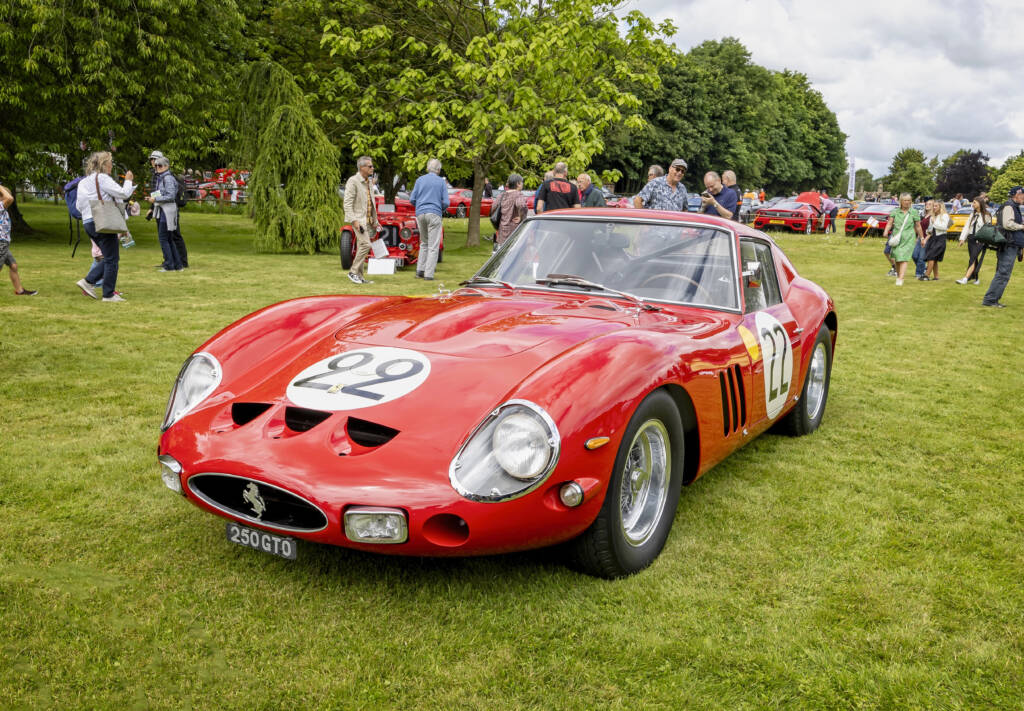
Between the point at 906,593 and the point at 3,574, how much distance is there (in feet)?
11.1

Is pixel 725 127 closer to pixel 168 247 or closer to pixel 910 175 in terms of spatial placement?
pixel 168 247

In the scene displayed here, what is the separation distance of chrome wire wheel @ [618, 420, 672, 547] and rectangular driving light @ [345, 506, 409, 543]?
3.05 ft

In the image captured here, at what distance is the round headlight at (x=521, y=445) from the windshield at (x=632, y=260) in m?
1.65

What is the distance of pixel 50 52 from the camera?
15.6 meters

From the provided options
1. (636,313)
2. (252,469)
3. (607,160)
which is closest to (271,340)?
(252,469)

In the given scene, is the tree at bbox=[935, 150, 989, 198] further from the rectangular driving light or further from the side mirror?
the rectangular driving light

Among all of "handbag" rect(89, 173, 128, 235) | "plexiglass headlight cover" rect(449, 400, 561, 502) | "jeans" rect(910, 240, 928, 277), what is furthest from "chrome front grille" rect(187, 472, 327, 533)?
"jeans" rect(910, 240, 928, 277)

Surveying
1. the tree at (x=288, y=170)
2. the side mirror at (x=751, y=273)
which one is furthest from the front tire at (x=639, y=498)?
the tree at (x=288, y=170)

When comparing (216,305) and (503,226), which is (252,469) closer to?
(216,305)

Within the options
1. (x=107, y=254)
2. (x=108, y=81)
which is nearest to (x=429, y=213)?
(x=107, y=254)

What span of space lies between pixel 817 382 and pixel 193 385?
4.02 meters

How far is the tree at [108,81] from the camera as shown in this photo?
15.6 m

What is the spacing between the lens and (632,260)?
4.39 meters

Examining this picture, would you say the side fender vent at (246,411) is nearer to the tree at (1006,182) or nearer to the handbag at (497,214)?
the handbag at (497,214)
